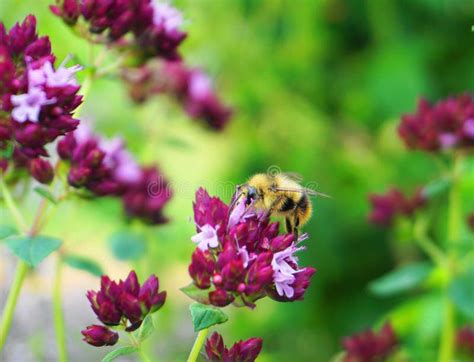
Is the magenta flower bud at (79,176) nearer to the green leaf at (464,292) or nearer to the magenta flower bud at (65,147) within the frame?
the magenta flower bud at (65,147)

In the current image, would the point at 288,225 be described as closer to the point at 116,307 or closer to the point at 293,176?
the point at 293,176

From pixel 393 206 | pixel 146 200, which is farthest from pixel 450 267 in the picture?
pixel 146 200

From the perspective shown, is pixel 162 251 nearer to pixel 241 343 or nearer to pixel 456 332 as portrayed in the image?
pixel 456 332

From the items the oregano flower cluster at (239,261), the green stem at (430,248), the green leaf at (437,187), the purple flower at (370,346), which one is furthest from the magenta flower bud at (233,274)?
the green stem at (430,248)

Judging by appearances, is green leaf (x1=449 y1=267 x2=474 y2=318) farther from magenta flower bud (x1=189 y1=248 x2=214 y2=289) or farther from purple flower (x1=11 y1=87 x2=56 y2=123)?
purple flower (x1=11 y1=87 x2=56 y2=123)

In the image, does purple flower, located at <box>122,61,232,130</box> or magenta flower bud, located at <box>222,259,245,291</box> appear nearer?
magenta flower bud, located at <box>222,259,245,291</box>

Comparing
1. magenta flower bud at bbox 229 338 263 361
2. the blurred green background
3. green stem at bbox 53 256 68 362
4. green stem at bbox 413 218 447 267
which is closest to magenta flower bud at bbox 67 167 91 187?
green stem at bbox 53 256 68 362

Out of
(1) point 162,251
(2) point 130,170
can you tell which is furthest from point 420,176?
(2) point 130,170
